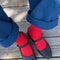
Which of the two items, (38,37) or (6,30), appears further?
(38,37)

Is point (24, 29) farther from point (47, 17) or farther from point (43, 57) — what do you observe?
point (47, 17)

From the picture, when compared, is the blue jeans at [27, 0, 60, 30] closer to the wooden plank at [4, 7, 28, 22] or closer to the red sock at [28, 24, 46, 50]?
the red sock at [28, 24, 46, 50]

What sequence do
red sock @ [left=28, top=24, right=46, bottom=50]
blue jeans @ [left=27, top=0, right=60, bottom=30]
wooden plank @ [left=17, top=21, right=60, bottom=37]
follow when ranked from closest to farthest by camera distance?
blue jeans @ [left=27, top=0, right=60, bottom=30] → red sock @ [left=28, top=24, right=46, bottom=50] → wooden plank @ [left=17, top=21, right=60, bottom=37]

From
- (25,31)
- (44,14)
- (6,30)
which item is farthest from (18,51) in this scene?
(44,14)

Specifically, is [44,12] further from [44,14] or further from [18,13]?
[18,13]

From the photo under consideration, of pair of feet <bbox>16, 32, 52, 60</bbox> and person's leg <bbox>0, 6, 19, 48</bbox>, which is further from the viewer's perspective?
pair of feet <bbox>16, 32, 52, 60</bbox>

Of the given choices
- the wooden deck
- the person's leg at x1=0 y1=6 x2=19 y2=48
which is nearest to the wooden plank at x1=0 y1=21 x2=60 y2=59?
the wooden deck

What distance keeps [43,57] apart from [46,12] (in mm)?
674

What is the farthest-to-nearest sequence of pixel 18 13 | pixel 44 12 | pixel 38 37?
1. pixel 18 13
2. pixel 38 37
3. pixel 44 12

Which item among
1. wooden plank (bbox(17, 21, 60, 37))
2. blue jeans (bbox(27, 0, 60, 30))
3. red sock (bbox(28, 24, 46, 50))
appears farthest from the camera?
wooden plank (bbox(17, 21, 60, 37))

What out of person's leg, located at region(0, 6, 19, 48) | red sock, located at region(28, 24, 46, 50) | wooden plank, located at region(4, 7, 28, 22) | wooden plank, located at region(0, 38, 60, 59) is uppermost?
person's leg, located at region(0, 6, 19, 48)

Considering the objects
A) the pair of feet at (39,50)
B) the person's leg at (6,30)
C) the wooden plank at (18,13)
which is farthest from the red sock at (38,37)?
the person's leg at (6,30)

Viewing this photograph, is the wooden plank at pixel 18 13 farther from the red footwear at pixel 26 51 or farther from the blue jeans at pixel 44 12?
the blue jeans at pixel 44 12

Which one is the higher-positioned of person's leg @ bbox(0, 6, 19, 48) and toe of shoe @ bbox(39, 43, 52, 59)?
person's leg @ bbox(0, 6, 19, 48)
